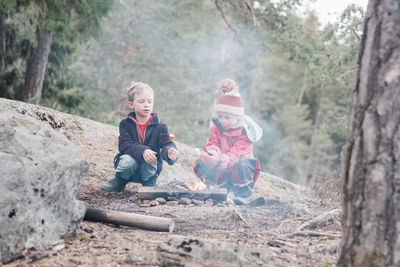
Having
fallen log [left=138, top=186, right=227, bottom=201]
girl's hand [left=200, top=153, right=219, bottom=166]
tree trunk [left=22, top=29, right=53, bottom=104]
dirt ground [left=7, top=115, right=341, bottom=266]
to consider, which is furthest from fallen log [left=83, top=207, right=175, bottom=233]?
tree trunk [left=22, top=29, right=53, bottom=104]

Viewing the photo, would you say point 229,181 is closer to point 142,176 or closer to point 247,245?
point 142,176

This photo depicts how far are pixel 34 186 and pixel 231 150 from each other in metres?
3.64

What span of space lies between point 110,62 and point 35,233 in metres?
14.9

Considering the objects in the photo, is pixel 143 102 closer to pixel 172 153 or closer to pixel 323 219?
pixel 172 153

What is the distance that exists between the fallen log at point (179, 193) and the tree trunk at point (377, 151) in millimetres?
3181

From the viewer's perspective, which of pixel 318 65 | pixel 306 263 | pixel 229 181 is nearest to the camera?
pixel 306 263

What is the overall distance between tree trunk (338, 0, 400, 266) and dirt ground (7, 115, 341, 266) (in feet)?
2.79

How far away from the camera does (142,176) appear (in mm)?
5387

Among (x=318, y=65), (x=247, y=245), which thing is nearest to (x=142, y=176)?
(x=247, y=245)

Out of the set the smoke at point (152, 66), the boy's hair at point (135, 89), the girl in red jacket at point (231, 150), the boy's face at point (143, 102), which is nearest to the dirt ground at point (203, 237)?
the girl in red jacket at point (231, 150)

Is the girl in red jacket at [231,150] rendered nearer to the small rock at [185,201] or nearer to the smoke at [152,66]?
the small rock at [185,201]

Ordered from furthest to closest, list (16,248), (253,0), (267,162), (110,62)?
(267,162), (110,62), (253,0), (16,248)

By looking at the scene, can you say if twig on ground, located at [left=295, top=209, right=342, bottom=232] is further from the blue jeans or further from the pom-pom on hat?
the blue jeans

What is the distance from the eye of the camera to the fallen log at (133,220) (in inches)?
133
